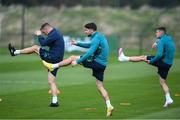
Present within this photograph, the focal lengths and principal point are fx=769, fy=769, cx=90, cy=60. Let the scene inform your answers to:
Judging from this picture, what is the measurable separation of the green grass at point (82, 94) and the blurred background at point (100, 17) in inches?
1460

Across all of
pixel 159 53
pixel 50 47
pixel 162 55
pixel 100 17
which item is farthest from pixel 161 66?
pixel 100 17

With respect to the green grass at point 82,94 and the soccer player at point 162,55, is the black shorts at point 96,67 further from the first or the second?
the soccer player at point 162,55

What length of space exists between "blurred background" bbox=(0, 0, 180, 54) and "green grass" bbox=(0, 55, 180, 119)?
37.1 meters

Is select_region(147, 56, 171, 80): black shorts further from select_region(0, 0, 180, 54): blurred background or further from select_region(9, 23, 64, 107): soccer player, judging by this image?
select_region(0, 0, 180, 54): blurred background

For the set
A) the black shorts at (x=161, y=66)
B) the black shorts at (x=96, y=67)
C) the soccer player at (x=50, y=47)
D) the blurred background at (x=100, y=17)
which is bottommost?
the blurred background at (x=100, y=17)

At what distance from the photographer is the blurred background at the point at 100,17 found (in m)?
74.4

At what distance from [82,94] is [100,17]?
54.5 metres

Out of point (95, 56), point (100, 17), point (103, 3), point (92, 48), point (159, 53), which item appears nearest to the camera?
point (92, 48)

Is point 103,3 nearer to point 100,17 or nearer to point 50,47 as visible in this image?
point 100,17

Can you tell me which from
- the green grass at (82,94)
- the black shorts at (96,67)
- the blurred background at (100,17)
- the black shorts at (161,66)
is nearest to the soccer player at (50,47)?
the green grass at (82,94)

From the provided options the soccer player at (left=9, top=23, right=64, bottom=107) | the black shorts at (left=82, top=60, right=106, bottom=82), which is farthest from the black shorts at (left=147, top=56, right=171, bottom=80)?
the soccer player at (left=9, top=23, right=64, bottom=107)

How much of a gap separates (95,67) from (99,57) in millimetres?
254

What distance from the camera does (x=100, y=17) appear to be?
7750 centimetres

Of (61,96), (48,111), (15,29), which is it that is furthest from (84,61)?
(15,29)
